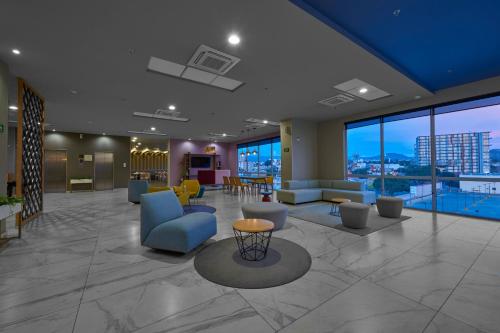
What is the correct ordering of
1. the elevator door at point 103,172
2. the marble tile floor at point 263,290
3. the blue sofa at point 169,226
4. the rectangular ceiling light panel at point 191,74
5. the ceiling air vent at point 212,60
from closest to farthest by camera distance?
the marble tile floor at point 263,290 < the blue sofa at point 169,226 < the ceiling air vent at point 212,60 < the rectangular ceiling light panel at point 191,74 < the elevator door at point 103,172

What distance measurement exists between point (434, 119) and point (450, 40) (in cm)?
305

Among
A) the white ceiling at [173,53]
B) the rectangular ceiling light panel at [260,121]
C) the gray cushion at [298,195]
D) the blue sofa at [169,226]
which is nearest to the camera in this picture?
the white ceiling at [173,53]

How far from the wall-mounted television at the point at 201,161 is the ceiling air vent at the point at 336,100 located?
31.8 ft

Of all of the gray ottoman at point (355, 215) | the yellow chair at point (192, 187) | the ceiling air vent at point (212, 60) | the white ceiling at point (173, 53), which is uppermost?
the white ceiling at point (173, 53)

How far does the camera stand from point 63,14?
105 inches

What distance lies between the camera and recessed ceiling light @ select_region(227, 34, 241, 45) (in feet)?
10.2

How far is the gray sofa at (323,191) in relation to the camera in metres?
6.66

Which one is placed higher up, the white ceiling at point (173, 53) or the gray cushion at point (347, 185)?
the white ceiling at point (173, 53)

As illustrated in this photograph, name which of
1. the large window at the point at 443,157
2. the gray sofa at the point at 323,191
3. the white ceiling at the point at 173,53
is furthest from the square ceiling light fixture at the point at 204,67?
the large window at the point at 443,157

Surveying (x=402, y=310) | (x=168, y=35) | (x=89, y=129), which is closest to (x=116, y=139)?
(x=89, y=129)

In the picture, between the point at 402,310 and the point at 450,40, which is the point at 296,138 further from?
the point at 402,310

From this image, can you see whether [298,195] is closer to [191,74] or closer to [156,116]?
[191,74]

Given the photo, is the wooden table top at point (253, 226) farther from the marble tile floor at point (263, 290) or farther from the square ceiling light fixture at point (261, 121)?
the square ceiling light fixture at point (261, 121)

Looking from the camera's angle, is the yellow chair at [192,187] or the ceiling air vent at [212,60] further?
the yellow chair at [192,187]
